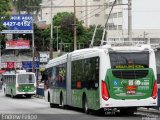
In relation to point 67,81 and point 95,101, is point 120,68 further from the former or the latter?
point 67,81

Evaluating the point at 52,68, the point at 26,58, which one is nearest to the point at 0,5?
the point at 52,68

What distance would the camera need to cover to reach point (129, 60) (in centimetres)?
2352

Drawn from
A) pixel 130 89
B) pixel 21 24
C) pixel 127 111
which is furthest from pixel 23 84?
pixel 130 89

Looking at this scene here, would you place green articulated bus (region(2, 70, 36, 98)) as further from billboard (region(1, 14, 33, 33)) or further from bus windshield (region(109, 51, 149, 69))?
bus windshield (region(109, 51, 149, 69))

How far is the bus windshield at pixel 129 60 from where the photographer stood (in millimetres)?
23375

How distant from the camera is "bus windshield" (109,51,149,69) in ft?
76.7

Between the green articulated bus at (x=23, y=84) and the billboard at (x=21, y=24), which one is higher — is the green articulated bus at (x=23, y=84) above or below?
below

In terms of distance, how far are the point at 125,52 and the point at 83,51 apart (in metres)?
3.21

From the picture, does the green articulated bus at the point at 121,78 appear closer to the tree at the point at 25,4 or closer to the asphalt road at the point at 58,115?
the asphalt road at the point at 58,115

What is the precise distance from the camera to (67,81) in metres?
29.2

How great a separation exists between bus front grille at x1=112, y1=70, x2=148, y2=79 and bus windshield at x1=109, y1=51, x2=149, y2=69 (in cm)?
18

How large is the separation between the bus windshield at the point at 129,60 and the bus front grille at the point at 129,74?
18 centimetres

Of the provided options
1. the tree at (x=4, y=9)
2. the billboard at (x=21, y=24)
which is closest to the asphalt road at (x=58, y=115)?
the tree at (x=4, y=9)

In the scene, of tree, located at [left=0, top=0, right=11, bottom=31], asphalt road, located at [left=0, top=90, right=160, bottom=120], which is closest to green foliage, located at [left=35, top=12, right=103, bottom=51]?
asphalt road, located at [left=0, top=90, right=160, bottom=120]
